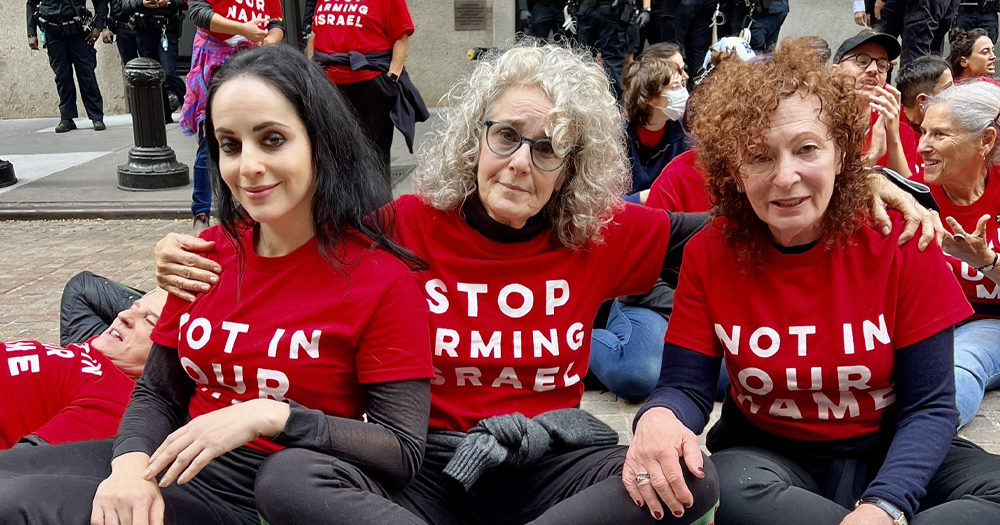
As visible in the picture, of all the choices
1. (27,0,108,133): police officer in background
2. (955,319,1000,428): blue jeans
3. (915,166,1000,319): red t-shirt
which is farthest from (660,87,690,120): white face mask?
(27,0,108,133): police officer in background

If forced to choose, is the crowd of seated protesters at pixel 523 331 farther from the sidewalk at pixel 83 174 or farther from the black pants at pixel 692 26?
the black pants at pixel 692 26

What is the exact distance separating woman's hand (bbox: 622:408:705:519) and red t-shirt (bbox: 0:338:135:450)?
57.5 inches

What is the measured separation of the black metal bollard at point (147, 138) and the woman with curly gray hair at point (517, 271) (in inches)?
230

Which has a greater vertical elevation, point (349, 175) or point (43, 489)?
point (349, 175)

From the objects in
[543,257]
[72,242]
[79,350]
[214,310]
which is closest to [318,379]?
[214,310]

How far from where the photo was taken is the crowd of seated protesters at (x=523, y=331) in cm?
197

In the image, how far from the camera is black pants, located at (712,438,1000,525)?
6.55ft

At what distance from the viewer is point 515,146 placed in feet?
7.63

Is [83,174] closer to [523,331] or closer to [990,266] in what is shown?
[523,331]

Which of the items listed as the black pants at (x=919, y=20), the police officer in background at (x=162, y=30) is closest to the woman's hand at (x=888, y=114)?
the black pants at (x=919, y=20)

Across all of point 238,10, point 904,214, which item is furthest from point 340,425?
point 238,10

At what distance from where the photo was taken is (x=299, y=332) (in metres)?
2.07

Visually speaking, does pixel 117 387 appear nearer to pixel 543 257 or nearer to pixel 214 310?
pixel 214 310

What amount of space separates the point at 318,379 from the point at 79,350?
3.60 ft
